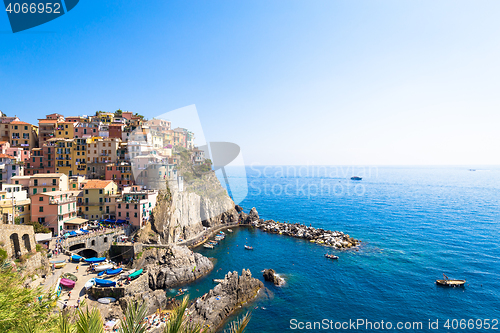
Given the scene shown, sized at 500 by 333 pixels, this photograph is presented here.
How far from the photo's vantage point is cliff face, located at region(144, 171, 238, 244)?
155 feet

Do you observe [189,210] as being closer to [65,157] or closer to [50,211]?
[50,211]

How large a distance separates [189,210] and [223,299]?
3012 centimetres

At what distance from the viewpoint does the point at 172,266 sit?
38250 mm

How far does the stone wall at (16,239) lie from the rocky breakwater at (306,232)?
4813 centimetres

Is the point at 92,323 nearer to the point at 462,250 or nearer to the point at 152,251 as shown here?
the point at 152,251

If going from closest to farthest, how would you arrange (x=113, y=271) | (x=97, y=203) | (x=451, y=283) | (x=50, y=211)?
(x=113, y=271) → (x=451, y=283) → (x=50, y=211) → (x=97, y=203)

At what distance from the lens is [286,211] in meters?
86.8

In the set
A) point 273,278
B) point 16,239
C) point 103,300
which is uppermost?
point 16,239

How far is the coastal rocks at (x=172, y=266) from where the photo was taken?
3619 cm

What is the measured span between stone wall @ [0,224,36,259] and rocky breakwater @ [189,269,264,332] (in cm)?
2080

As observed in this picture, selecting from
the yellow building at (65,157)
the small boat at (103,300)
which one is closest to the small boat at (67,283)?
the small boat at (103,300)

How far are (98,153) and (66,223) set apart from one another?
68.5 ft

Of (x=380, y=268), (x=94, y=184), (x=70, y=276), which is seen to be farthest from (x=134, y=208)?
(x=380, y=268)

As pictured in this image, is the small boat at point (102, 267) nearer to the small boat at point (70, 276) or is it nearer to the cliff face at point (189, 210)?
the small boat at point (70, 276)
